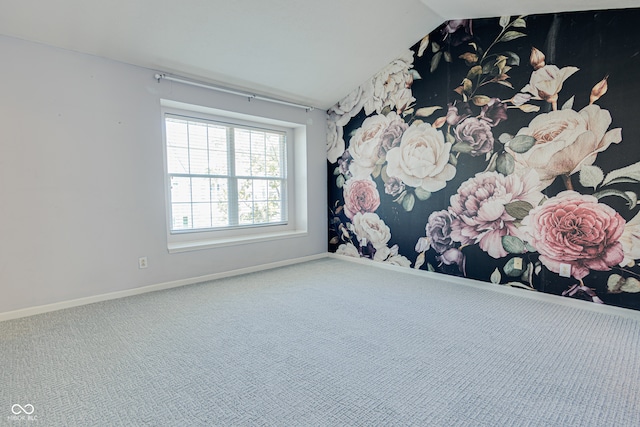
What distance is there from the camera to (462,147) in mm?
3643

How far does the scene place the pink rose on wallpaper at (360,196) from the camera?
4.55m

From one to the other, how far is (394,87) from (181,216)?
3.22 m

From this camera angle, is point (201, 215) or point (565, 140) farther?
point (201, 215)

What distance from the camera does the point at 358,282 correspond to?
376 centimetres

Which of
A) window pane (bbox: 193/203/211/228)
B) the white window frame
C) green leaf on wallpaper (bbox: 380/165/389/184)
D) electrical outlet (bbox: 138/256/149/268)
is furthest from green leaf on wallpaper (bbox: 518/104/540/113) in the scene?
electrical outlet (bbox: 138/256/149/268)

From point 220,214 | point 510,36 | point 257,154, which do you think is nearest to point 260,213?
point 220,214

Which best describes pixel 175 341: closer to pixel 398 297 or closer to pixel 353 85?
pixel 398 297

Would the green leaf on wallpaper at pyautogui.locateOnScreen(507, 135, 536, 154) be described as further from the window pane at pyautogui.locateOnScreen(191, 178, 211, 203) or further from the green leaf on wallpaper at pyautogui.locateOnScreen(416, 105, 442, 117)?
the window pane at pyautogui.locateOnScreen(191, 178, 211, 203)

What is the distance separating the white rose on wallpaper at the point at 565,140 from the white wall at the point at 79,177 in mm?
3552

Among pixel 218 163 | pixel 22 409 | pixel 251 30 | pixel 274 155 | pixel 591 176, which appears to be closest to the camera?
pixel 22 409

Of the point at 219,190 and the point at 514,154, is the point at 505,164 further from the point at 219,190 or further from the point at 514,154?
the point at 219,190

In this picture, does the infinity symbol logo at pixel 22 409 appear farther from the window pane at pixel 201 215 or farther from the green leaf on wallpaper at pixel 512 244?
the green leaf on wallpaper at pixel 512 244

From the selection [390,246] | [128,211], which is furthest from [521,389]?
[128,211]

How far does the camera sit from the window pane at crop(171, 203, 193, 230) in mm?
3885
